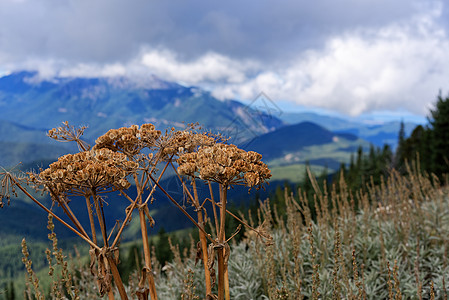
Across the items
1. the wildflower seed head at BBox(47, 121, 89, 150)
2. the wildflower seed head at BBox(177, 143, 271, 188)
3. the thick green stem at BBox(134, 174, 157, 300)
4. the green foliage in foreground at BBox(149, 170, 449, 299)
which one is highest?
the wildflower seed head at BBox(47, 121, 89, 150)

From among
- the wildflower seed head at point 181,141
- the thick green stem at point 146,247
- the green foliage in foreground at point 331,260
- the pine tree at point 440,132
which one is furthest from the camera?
the pine tree at point 440,132

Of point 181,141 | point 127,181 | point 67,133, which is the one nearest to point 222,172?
point 181,141

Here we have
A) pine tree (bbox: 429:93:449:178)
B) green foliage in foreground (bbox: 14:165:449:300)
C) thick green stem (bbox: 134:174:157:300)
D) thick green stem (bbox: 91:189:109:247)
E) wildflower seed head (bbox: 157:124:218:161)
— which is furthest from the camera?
pine tree (bbox: 429:93:449:178)

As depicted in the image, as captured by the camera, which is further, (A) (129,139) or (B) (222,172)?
(A) (129,139)

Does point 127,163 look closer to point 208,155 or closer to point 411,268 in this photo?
point 208,155

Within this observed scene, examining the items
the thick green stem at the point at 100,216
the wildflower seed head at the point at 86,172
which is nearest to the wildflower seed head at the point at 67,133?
the wildflower seed head at the point at 86,172

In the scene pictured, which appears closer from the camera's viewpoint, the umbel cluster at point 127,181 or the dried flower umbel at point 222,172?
the umbel cluster at point 127,181

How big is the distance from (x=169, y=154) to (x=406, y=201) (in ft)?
21.4

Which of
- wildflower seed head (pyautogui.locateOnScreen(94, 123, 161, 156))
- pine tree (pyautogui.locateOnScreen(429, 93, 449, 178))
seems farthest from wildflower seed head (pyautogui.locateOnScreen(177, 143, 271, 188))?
pine tree (pyautogui.locateOnScreen(429, 93, 449, 178))

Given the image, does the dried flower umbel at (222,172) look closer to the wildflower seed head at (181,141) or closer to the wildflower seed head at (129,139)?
the wildflower seed head at (181,141)

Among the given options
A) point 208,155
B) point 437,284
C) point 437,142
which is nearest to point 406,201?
point 437,284

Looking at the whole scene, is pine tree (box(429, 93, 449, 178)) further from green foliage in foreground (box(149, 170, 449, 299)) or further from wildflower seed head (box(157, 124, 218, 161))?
wildflower seed head (box(157, 124, 218, 161))

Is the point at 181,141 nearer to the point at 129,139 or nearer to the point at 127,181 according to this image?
the point at 129,139

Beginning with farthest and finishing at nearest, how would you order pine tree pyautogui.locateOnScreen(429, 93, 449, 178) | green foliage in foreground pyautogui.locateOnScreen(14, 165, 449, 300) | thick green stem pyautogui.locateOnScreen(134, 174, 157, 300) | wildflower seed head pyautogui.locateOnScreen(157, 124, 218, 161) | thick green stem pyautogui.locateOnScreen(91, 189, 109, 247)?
1. pine tree pyautogui.locateOnScreen(429, 93, 449, 178)
2. green foliage in foreground pyautogui.locateOnScreen(14, 165, 449, 300)
3. wildflower seed head pyautogui.locateOnScreen(157, 124, 218, 161)
4. thick green stem pyautogui.locateOnScreen(134, 174, 157, 300)
5. thick green stem pyautogui.locateOnScreen(91, 189, 109, 247)
